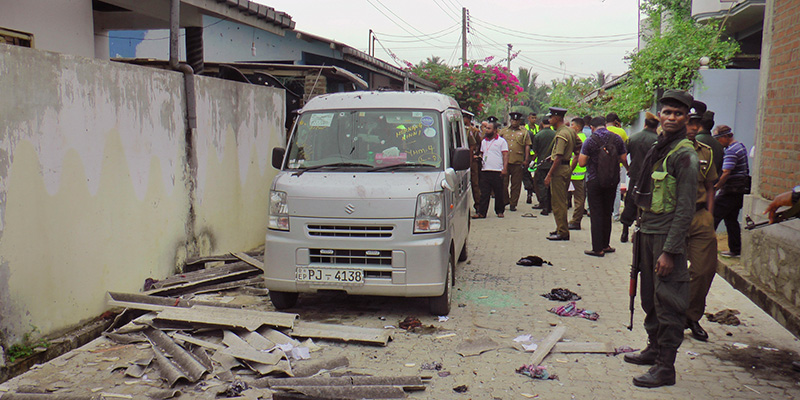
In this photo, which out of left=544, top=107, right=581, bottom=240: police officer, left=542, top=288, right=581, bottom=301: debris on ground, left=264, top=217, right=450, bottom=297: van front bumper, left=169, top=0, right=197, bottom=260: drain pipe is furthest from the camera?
left=544, top=107, right=581, bottom=240: police officer

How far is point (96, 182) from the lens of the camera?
19.0 feet

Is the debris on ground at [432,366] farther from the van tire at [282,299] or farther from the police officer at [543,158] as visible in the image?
the police officer at [543,158]

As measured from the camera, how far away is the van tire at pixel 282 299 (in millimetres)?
6262

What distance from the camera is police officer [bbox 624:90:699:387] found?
433cm

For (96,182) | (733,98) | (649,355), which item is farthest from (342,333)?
(733,98)

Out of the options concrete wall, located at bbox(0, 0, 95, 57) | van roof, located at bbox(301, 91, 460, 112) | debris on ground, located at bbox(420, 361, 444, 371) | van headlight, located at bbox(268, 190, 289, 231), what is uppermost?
concrete wall, located at bbox(0, 0, 95, 57)

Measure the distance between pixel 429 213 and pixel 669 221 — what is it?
2.16 metres

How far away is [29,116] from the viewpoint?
4.93m

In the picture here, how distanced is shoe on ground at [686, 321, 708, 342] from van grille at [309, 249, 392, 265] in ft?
9.09

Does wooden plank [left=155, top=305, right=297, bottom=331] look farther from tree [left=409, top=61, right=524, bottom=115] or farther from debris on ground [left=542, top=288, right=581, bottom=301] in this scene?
tree [left=409, top=61, right=524, bottom=115]

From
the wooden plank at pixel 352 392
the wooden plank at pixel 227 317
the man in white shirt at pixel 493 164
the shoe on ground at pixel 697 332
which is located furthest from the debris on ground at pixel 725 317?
the man in white shirt at pixel 493 164

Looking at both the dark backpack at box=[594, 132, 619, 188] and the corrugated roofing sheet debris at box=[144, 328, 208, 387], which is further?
the dark backpack at box=[594, 132, 619, 188]

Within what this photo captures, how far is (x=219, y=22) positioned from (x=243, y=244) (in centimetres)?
1003

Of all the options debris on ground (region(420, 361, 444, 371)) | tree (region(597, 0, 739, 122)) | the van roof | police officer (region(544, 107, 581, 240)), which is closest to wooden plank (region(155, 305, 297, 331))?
debris on ground (region(420, 361, 444, 371))
